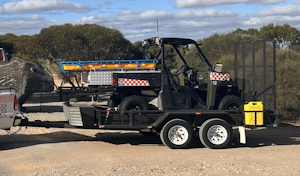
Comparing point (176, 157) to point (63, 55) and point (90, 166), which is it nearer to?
point (90, 166)

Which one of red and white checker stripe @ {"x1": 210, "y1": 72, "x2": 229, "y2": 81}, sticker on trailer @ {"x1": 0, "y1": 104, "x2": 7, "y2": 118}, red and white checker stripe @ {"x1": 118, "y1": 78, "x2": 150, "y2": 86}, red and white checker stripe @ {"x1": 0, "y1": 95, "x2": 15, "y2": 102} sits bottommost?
sticker on trailer @ {"x1": 0, "y1": 104, "x2": 7, "y2": 118}

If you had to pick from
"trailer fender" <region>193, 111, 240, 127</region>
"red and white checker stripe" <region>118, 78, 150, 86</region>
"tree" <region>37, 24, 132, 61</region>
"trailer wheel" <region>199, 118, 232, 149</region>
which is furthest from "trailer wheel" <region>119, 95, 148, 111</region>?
"tree" <region>37, 24, 132, 61</region>

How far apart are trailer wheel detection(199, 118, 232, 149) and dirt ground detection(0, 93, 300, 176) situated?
0.62 feet

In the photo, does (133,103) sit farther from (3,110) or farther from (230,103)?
(3,110)

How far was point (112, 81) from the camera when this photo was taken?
1045 centimetres

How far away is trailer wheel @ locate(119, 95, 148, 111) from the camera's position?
10.4m

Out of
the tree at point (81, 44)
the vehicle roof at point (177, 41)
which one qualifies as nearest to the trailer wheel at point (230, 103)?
the vehicle roof at point (177, 41)

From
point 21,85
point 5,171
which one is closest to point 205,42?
point 21,85

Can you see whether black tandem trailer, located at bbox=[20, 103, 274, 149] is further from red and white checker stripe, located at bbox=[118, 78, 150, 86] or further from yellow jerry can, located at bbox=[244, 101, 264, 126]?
red and white checker stripe, located at bbox=[118, 78, 150, 86]

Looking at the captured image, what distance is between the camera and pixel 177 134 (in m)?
10.2

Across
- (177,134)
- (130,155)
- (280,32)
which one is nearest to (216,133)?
(177,134)

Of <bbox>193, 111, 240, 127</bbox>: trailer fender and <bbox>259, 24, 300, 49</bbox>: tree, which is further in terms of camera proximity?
<bbox>259, 24, 300, 49</bbox>: tree

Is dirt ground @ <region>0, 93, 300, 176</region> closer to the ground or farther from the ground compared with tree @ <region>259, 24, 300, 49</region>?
closer to the ground

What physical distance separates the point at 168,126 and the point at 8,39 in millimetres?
34995
